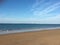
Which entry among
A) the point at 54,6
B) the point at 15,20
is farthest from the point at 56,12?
the point at 15,20

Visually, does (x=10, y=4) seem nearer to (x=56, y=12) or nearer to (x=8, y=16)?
(x=8, y=16)

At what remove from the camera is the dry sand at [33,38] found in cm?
62

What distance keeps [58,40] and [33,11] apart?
0.23 metres

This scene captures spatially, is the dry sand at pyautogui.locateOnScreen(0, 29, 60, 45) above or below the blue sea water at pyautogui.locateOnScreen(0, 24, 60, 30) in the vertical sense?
below

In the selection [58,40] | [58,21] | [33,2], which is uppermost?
[33,2]

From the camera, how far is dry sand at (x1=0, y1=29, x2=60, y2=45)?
0.62 meters

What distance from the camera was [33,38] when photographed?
665 millimetres

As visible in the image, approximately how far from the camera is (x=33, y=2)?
712 mm

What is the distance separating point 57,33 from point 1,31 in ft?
1.08

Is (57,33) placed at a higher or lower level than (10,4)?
lower

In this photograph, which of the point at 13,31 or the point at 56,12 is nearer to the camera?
the point at 13,31

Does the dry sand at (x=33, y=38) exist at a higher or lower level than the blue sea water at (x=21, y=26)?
lower

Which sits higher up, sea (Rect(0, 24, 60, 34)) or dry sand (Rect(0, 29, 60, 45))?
sea (Rect(0, 24, 60, 34))

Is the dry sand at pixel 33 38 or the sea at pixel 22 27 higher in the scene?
the sea at pixel 22 27
